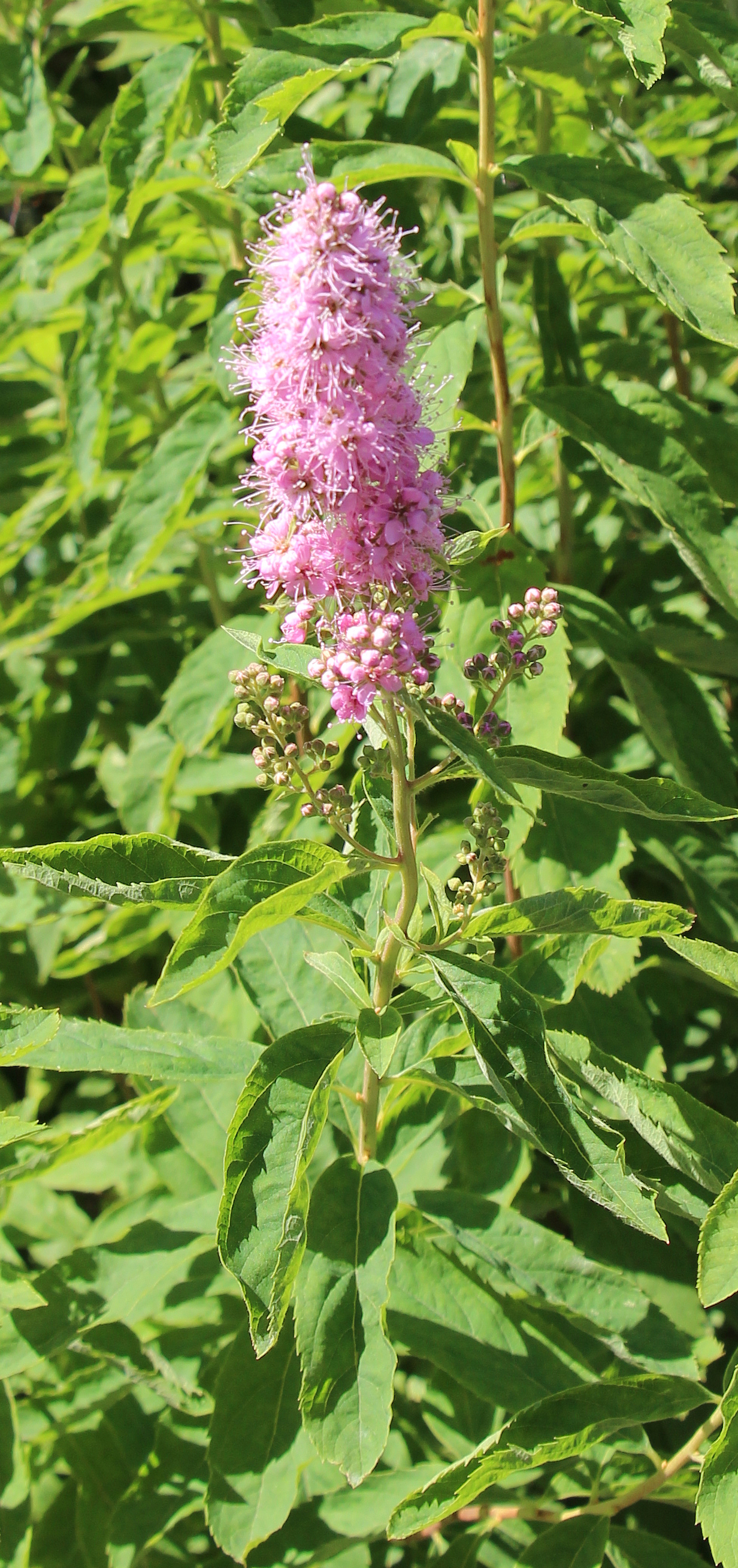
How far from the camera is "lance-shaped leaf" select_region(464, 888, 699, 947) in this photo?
132 centimetres

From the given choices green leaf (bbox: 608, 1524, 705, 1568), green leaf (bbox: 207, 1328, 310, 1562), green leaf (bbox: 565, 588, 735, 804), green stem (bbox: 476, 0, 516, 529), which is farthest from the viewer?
green leaf (bbox: 565, 588, 735, 804)

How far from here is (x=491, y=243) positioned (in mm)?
1997

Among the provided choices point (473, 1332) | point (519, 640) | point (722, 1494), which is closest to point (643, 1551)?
point (473, 1332)

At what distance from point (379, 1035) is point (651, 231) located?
126cm

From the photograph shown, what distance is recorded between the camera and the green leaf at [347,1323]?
1.45m

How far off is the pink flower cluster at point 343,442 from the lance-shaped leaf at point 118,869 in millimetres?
301

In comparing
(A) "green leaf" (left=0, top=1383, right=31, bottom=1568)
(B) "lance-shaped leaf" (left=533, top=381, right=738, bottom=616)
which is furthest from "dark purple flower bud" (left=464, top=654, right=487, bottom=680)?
(A) "green leaf" (left=0, top=1383, right=31, bottom=1568)

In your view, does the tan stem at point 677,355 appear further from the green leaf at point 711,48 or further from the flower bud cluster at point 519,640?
the flower bud cluster at point 519,640

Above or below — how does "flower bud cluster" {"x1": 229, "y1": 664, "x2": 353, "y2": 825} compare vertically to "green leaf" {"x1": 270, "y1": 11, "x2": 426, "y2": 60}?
below

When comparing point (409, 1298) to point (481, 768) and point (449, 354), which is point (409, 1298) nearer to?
point (481, 768)

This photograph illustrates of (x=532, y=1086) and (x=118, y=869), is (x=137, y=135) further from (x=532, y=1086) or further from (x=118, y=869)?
(x=532, y=1086)

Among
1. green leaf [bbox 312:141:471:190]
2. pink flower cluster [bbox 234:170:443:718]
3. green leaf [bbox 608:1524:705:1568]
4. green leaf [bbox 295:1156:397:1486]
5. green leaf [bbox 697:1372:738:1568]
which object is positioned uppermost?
green leaf [bbox 312:141:471:190]

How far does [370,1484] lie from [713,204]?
2.95m

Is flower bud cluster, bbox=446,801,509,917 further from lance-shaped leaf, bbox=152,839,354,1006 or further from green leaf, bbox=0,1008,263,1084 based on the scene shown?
green leaf, bbox=0,1008,263,1084
